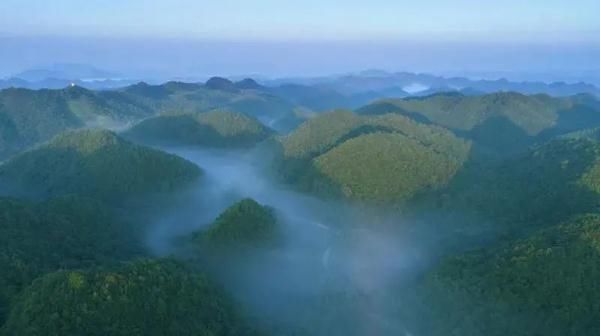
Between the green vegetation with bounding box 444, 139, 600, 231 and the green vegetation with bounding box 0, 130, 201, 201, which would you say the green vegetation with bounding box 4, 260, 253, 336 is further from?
the green vegetation with bounding box 444, 139, 600, 231

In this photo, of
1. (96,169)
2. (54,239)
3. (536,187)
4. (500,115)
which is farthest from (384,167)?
(500,115)

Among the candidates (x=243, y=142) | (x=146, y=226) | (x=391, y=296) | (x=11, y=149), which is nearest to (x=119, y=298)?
(x=391, y=296)

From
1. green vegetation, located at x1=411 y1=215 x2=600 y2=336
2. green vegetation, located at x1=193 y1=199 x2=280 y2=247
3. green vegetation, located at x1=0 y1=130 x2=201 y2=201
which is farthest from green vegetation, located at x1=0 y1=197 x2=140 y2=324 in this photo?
green vegetation, located at x1=411 y1=215 x2=600 y2=336

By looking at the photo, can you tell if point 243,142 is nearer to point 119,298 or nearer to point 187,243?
point 187,243

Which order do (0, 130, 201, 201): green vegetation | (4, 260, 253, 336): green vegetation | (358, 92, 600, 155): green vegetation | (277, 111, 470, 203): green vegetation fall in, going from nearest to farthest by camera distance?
(4, 260, 253, 336): green vegetation → (277, 111, 470, 203): green vegetation → (0, 130, 201, 201): green vegetation → (358, 92, 600, 155): green vegetation

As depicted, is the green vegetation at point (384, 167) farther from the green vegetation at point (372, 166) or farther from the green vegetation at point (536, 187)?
the green vegetation at point (536, 187)

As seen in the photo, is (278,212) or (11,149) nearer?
(278,212)
